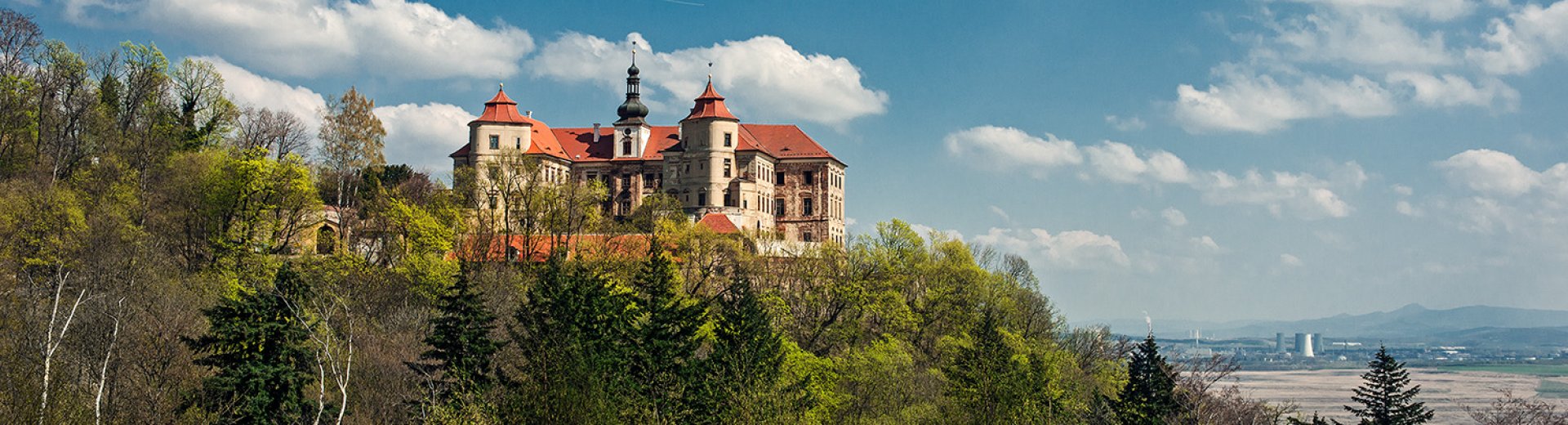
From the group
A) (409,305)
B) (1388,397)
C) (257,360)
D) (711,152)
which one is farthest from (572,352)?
(711,152)

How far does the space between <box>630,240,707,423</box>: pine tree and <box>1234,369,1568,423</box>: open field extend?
69.0 meters

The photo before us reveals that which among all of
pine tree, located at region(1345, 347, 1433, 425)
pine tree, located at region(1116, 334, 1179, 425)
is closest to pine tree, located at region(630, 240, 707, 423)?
pine tree, located at region(1116, 334, 1179, 425)

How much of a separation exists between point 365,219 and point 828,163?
3780 centimetres

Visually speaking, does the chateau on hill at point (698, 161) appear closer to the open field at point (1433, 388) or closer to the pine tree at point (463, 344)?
the open field at point (1433, 388)

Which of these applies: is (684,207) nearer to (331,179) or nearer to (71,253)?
(331,179)

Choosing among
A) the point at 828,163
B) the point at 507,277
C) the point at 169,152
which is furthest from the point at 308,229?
the point at 828,163

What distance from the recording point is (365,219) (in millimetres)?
57406

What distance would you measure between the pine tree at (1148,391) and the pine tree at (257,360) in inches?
1044

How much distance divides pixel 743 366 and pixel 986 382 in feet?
35.8

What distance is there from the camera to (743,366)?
35.3 metres

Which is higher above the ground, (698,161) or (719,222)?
(698,161)

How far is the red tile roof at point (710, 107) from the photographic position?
3310 inches

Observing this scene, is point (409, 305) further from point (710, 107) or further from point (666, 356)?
point (710, 107)

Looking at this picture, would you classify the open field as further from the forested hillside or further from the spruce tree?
the spruce tree
